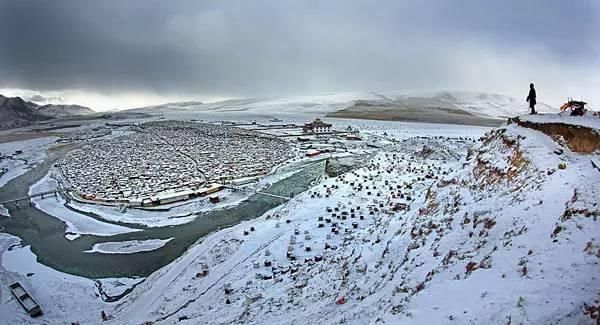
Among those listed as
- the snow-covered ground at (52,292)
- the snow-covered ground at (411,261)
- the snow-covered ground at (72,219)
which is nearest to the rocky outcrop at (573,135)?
the snow-covered ground at (411,261)

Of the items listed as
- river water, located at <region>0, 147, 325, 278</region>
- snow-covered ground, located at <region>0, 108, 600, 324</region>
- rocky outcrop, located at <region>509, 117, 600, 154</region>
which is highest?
rocky outcrop, located at <region>509, 117, 600, 154</region>

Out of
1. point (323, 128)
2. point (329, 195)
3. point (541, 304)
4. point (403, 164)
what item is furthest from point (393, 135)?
point (541, 304)

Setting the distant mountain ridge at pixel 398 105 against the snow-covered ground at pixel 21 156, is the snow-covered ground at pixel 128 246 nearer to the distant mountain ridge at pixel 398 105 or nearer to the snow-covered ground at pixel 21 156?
the snow-covered ground at pixel 21 156

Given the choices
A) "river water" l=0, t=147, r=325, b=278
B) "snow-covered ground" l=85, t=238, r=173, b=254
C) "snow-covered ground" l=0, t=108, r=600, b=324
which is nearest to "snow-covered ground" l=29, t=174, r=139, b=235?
"river water" l=0, t=147, r=325, b=278

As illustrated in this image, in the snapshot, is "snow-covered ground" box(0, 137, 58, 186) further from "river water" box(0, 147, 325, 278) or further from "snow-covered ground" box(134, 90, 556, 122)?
"snow-covered ground" box(134, 90, 556, 122)

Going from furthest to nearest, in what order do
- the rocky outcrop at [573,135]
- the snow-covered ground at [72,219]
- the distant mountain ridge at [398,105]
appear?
the distant mountain ridge at [398,105], the snow-covered ground at [72,219], the rocky outcrop at [573,135]
